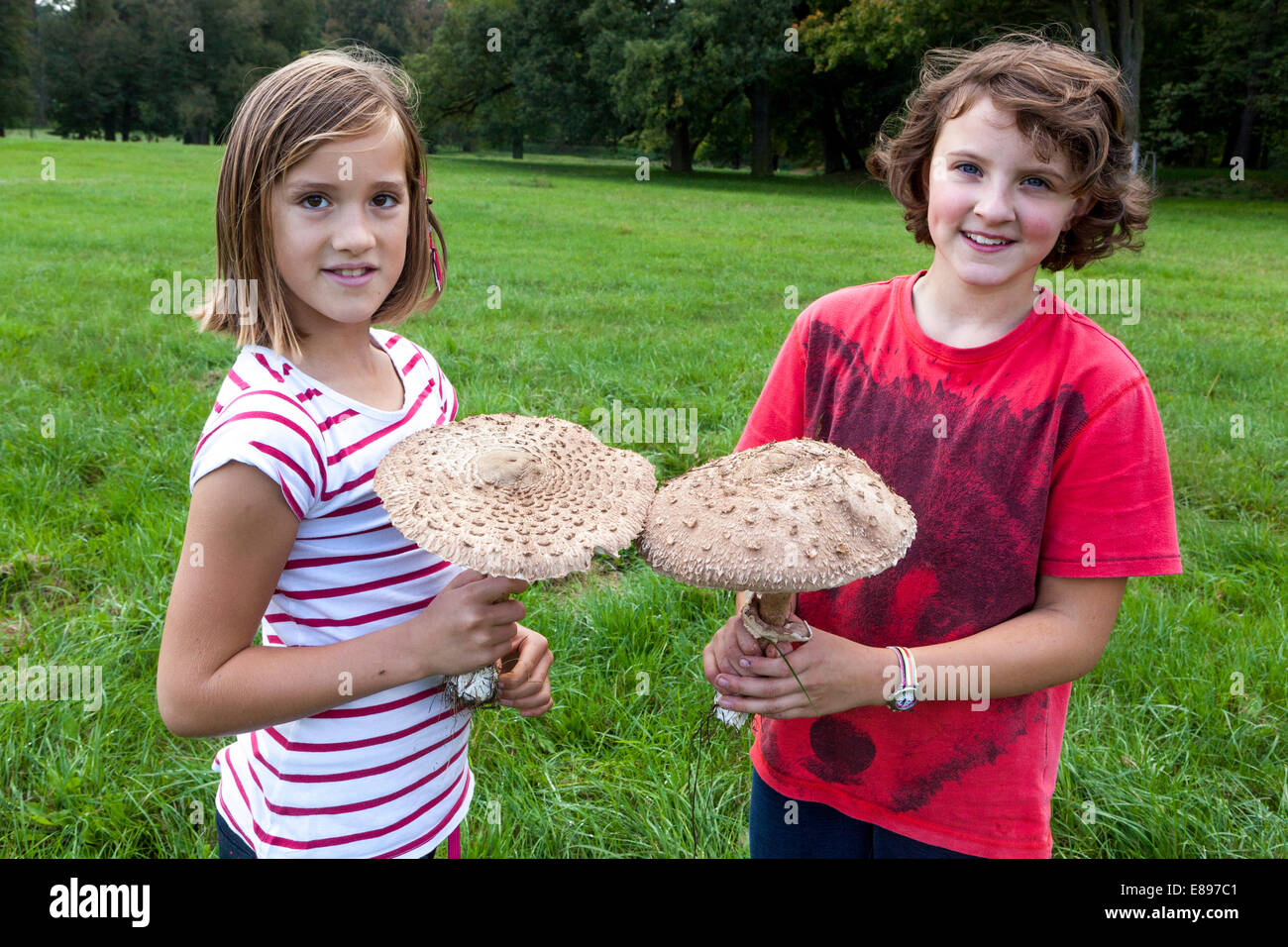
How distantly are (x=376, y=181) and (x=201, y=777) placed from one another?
2.48 metres

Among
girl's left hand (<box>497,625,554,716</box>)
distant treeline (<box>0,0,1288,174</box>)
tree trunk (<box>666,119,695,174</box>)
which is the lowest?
girl's left hand (<box>497,625,554,716</box>)

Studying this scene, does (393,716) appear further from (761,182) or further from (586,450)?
(761,182)

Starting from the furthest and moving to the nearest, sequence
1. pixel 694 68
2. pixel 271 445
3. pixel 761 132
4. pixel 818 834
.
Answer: pixel 761 132 → pixel 694 68 → pixel 818 834 → pixel 271 445

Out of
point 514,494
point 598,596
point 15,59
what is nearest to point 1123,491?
point 514,494

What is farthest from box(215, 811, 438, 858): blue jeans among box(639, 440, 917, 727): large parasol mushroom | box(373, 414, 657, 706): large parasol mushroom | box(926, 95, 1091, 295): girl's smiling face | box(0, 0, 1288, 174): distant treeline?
box(0, 0, 1288, 174): distant treeline

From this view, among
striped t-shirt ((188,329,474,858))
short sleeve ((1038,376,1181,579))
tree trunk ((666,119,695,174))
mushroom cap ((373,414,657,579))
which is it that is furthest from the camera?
tree trunk ((666,119,695,174))

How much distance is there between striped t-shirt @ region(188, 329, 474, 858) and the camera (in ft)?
6.23

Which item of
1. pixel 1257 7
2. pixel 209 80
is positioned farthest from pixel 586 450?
pixel 209 80

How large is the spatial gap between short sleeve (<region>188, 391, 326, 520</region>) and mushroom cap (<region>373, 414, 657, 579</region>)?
156mm

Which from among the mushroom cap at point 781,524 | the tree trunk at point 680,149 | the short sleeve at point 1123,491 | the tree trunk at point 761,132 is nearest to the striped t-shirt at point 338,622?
the mushroom cap at point 781,524

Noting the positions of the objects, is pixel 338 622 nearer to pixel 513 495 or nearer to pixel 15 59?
pixel 513 495

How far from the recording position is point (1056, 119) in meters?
2.07

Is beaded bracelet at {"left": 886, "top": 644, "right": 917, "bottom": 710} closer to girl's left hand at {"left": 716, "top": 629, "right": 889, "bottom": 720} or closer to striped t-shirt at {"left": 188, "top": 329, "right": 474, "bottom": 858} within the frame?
girl's left hand at {"left": 716, "top": 629, "right": 889, "bottom": 720}

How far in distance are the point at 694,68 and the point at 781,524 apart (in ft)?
136
